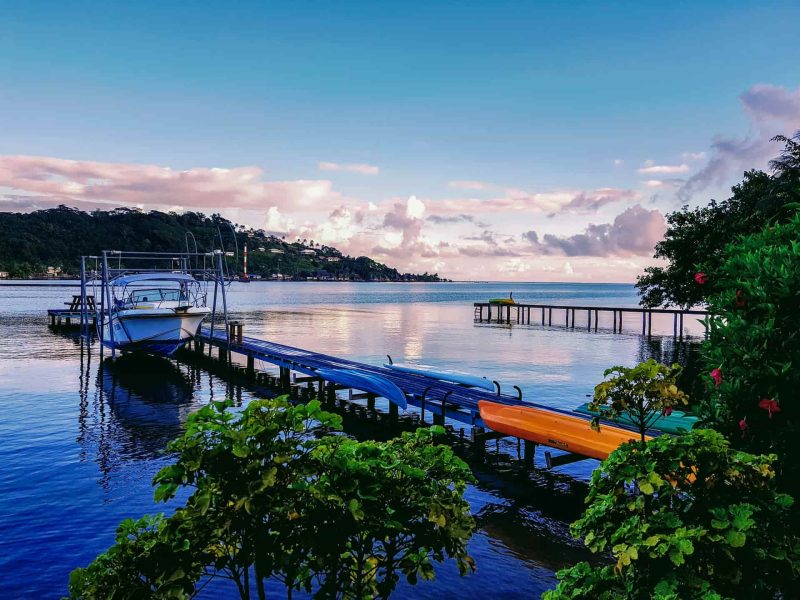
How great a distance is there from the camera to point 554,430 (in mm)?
14922

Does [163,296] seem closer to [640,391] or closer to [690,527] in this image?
[640,391]

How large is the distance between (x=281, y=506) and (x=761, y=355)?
478 cm

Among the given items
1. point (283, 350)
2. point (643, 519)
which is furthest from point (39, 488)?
point (283, 350)

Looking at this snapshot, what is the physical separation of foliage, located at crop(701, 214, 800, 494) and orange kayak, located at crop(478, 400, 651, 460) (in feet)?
23.8

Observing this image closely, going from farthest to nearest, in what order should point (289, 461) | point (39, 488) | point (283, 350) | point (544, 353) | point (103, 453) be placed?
point (544, 353)
point (283, 350)
point (103, 453)
point (39, 488)
point (289, 461)

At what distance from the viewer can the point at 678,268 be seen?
47906 millimetres

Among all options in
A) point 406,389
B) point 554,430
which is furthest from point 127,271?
point 554,430

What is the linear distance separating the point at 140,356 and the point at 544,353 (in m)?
27.5

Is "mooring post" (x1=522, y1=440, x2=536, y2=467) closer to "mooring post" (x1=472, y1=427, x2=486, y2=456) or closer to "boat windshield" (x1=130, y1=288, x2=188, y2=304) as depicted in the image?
"mooring post" (x1=472, y1=427, x2=486, y2=456)

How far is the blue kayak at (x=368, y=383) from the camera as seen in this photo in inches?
784

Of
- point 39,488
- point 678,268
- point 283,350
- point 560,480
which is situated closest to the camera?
point 39,488

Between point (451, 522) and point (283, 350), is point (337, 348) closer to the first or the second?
point (283, 350)

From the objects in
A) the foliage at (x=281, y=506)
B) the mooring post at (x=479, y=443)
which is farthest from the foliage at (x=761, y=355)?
the mooring post at (x=479, y=443)

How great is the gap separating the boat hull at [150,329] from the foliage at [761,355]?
31.8 metres
